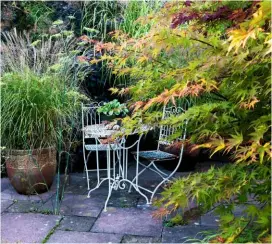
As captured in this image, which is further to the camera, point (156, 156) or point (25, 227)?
point (156, 156)

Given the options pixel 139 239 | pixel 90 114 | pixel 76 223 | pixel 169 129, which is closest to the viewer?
pixel 139 239

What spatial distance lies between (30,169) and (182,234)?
5.16 feet

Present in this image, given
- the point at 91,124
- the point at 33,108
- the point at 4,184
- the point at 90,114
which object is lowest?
the point at 4,184

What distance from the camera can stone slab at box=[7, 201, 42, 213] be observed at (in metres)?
3.15

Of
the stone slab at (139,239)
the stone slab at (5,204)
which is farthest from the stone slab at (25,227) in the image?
the stone slab at (139,239)

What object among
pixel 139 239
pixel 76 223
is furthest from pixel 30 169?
pixel 139 239

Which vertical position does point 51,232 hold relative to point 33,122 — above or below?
below

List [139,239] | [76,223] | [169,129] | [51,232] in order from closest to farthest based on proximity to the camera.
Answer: [139,239], [51,232], [76,223], [169,129]

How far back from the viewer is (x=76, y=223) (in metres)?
2.88

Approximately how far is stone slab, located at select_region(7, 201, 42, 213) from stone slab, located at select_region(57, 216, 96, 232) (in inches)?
14.8

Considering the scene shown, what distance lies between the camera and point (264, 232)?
5.14 feet

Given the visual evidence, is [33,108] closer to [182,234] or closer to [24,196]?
[24,196]

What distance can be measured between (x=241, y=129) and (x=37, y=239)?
5.63 ft

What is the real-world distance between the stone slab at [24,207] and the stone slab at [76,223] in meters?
0.38
